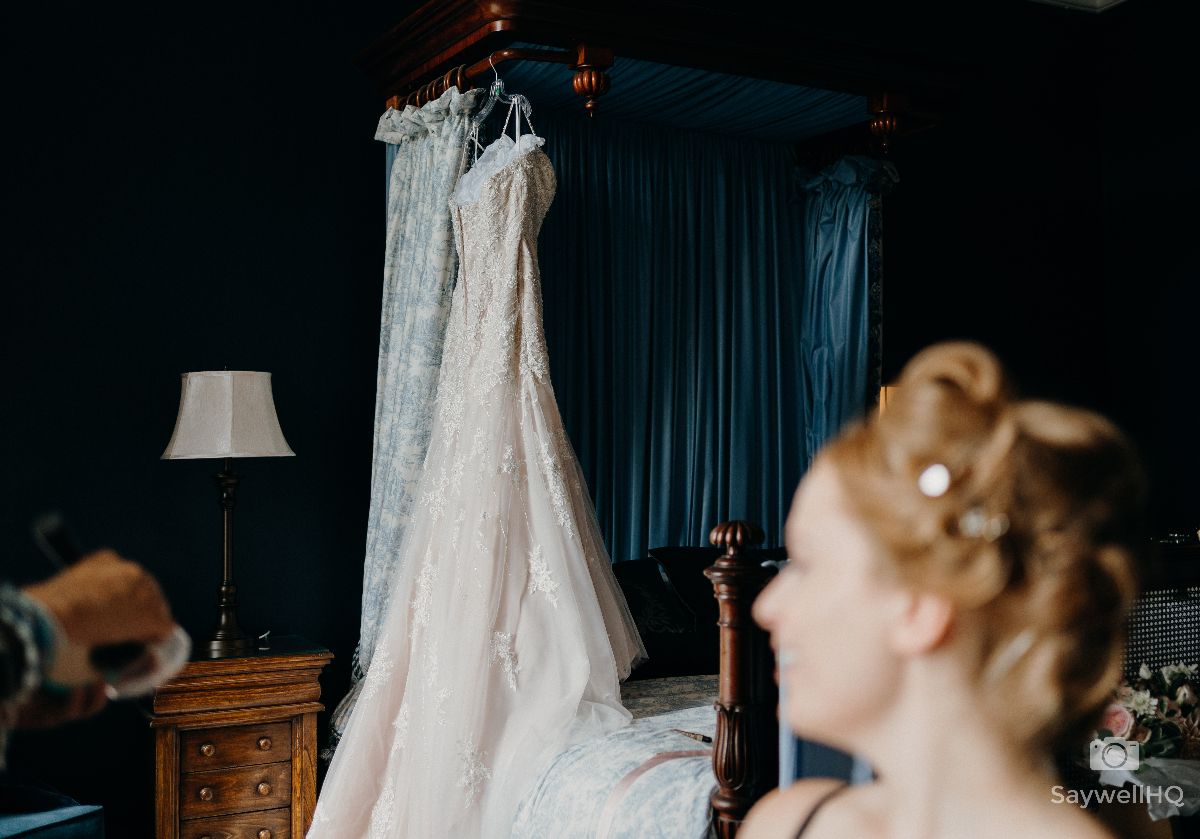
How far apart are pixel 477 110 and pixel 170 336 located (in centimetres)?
132

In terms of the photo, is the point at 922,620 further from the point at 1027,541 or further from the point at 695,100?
the point at 695,100

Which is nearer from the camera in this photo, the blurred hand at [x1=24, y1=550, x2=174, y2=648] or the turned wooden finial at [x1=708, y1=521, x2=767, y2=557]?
the blurred hand at [x1=24, y1=550, x2=174, y2=648]

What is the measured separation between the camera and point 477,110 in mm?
3684

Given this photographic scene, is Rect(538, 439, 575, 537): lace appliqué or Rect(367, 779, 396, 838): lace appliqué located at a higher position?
Rect(538, 439, 575, 537): lace appliqué

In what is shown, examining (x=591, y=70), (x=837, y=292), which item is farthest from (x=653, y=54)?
(x=837, y=292)

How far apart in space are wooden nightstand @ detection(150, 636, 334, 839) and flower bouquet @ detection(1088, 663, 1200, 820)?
2.31 meters

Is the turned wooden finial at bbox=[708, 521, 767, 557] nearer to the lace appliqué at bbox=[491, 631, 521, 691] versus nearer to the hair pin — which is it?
the lace appliqué at bbox=[491, 631, 521, 691]

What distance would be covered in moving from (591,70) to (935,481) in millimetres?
2867

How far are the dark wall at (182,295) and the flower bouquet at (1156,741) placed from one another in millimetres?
2672

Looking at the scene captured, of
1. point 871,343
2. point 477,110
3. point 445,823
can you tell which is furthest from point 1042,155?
point 445,823

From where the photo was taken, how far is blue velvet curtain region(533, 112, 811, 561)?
14.7 feet

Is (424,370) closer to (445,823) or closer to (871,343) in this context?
(445,823)

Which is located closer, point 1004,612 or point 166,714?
point 1004,612

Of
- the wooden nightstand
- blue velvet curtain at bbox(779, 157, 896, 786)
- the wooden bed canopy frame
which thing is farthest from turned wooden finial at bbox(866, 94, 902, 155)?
the wooden nightstand
